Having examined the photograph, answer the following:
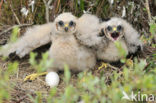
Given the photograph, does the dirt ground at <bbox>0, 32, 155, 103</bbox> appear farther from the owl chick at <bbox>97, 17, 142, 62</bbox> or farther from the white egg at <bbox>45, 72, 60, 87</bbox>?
the owl chick at <bbox>97, 17, 142, 62</bbox>

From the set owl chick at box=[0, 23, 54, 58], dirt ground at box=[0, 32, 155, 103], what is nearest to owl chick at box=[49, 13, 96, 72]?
owl chick at box=[0, 23, 54, 58]

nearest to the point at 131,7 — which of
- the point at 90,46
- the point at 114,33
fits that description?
the point at 114,33

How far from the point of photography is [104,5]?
3.96 metres

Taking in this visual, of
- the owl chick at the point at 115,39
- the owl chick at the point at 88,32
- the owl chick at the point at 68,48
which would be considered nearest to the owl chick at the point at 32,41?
the owl chick at the point at 68,48

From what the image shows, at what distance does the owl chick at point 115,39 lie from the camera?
312 cm

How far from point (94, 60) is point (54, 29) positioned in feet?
1.98

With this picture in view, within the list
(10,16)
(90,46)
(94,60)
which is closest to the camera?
(90,46)

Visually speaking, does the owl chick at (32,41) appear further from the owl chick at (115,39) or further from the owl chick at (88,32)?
the owl chick at (115,39)

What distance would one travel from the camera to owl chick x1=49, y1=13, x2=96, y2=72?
3.06m

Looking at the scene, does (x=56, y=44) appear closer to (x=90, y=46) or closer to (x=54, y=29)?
(x=54, y=29)

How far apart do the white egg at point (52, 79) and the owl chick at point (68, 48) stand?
0.42 feet

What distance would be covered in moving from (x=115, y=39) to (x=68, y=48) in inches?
21.6

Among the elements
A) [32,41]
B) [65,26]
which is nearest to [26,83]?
[32,41]

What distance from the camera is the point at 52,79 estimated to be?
10.00ft
